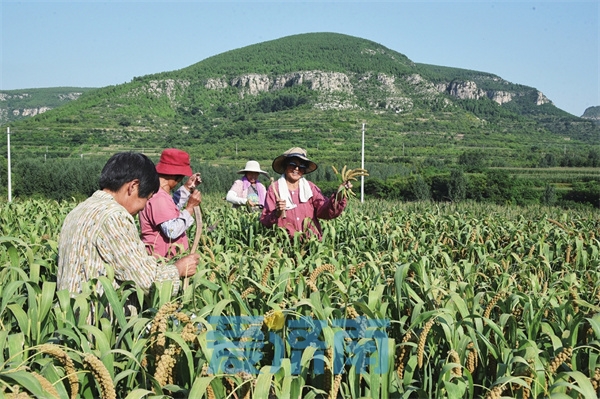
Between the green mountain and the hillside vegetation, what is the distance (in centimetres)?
27

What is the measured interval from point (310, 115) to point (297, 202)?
253 ft

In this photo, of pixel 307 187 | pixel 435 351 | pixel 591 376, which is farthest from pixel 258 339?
pixel 307 187

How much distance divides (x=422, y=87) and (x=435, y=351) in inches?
3976

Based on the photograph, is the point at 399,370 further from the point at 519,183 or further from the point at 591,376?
the point at 519,183

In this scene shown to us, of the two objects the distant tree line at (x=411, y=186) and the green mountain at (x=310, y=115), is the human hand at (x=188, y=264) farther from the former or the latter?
the green mountain at (x=310, y=115)

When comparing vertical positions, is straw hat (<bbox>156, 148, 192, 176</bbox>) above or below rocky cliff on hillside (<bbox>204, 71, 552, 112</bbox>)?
below

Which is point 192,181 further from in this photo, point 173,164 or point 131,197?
point 131,197

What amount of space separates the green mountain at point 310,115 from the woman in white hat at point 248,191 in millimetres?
41954

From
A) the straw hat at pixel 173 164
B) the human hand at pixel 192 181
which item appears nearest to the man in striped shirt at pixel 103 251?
the straw hat at pixel 173 164

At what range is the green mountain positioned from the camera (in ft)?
196

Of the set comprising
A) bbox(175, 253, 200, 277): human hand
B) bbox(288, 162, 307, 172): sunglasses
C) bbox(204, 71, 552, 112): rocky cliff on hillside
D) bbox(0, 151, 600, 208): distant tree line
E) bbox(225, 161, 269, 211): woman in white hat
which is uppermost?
bbox(204, 71, 552, 112): rocky cliff on hillside

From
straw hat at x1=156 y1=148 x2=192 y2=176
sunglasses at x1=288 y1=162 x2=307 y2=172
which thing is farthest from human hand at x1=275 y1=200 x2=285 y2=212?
straw hat at x1=156 y1=148 x2=192 y2=176

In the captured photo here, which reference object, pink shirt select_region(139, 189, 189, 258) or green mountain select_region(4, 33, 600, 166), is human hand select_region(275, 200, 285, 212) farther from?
green mountain select_region(4, 33, 600, 166)

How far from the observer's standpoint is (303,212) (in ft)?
19.5
